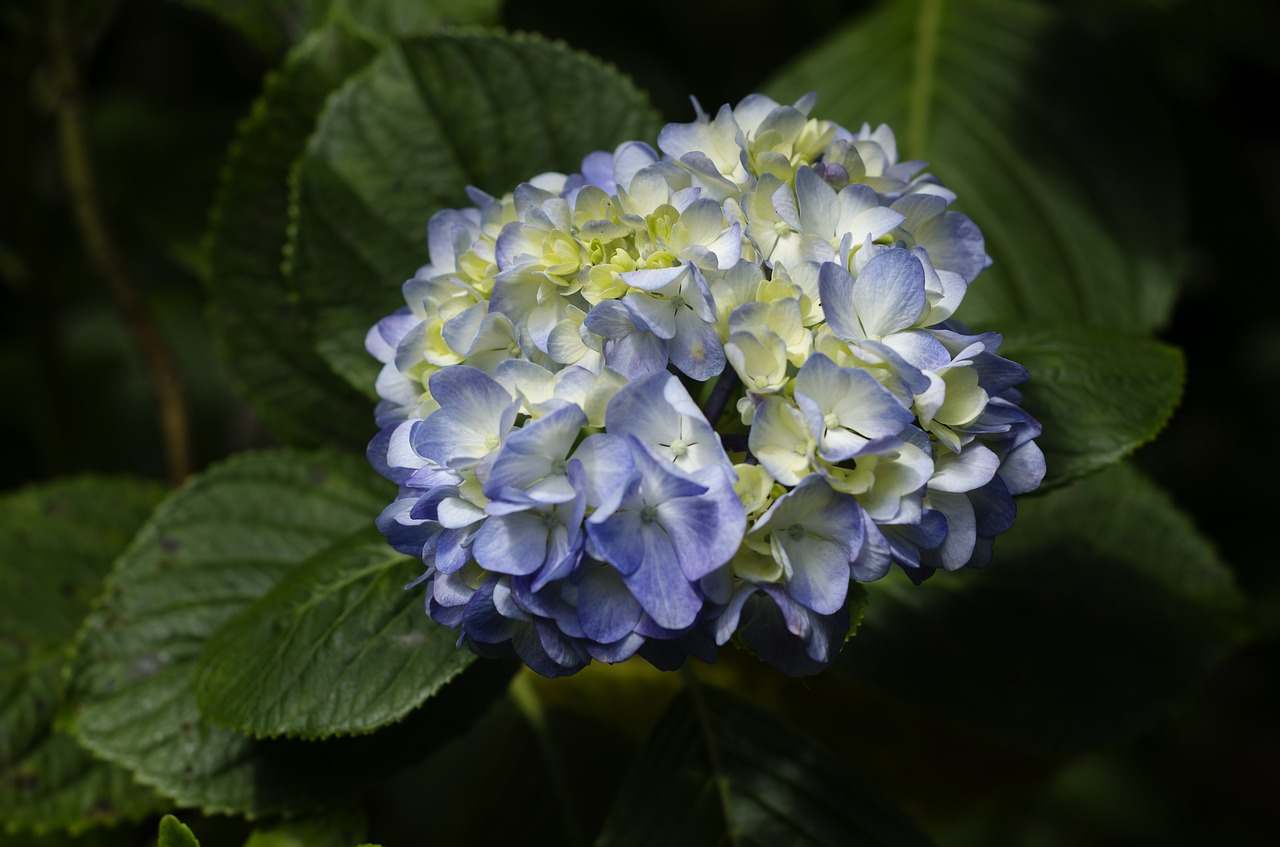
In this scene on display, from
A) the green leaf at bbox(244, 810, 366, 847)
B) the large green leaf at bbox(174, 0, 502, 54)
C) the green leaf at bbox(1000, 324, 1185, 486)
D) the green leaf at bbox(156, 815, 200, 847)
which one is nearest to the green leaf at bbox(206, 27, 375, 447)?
the large green leaf at bbox(174, 0, 502, 54)

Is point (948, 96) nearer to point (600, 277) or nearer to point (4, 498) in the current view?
point (600, 277)

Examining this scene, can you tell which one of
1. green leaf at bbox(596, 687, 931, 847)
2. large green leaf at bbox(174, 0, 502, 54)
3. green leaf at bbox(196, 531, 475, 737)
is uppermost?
large green leaf at bbox(174, 0, 502, 54)

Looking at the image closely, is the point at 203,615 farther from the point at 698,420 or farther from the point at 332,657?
the point at 698,420

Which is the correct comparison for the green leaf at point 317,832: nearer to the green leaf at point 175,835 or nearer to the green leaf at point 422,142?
the green leaf at point 175,835

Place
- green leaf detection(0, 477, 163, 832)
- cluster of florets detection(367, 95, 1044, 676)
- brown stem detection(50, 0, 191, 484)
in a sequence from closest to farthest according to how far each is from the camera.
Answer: cluster of florets detection(367, 95, 1044, 676) → green leaf detection(0, 477, 163, 832) → brown stem detection(50, 0, 191, 484)

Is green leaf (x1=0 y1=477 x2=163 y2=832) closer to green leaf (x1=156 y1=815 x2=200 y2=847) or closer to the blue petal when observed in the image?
green leaf (x1=156 y1=815 x2=200 y2=847)
